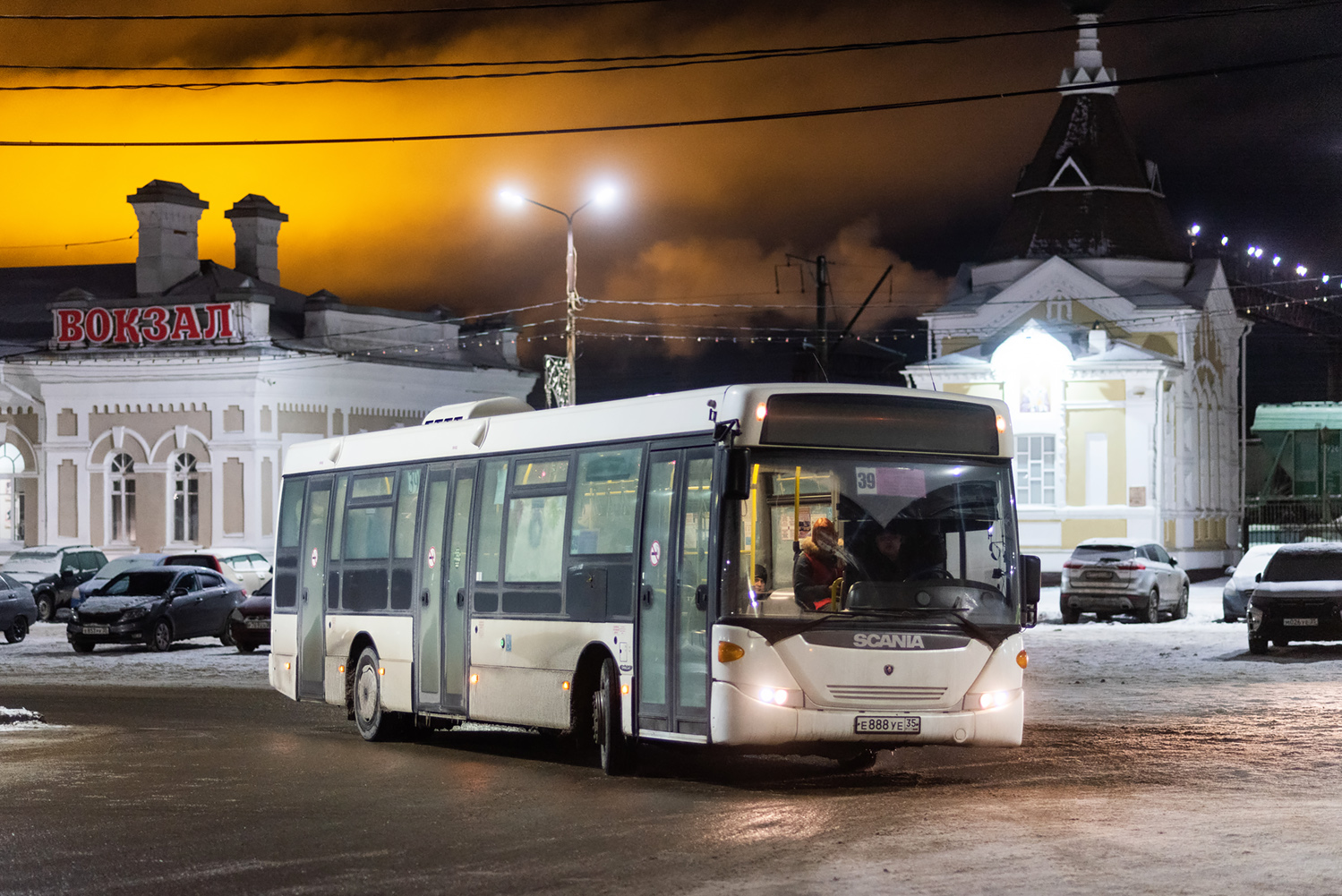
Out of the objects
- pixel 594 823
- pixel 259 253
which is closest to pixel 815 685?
pixel 594 823

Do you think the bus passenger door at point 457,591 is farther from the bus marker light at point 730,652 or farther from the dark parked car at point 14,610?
the dark parked car at point 14,610

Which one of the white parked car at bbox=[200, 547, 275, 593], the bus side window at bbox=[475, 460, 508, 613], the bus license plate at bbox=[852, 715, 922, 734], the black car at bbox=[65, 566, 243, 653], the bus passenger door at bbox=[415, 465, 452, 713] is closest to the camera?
the bus license plate at bbox=[852, 715, 922, 734]

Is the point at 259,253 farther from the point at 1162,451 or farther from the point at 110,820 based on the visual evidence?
the point at 110,820

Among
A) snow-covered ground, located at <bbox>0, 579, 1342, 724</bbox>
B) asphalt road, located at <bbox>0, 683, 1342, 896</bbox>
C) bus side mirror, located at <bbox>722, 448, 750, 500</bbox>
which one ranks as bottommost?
snow-covered ground, located at <bbox>0, 579, 1342, 724</bbox>

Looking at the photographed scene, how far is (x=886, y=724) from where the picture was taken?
1295 centimetres

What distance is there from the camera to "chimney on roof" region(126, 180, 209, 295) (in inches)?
2234

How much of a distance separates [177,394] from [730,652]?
43074 millimetres

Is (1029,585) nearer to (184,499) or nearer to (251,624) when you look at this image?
(251,624)

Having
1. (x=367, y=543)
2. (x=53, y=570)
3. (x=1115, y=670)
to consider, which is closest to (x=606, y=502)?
(x=367, y=543)

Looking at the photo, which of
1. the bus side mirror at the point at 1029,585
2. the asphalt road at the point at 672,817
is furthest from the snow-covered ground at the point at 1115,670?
the bus side mirror at the point at 1029,585

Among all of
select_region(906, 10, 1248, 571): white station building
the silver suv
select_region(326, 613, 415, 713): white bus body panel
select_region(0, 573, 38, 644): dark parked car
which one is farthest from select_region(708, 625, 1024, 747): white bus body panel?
select_region(906, 10, 1248, 571): white station building

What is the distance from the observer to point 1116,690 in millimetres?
21844

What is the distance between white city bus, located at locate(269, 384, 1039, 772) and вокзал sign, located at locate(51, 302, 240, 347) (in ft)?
127

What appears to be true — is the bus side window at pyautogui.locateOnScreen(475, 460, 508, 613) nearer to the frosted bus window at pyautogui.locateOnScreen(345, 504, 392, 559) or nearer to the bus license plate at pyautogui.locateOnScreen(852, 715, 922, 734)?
the frosted bus window at pyautogui.locateOnScreen(345, 504, 392, 559)
